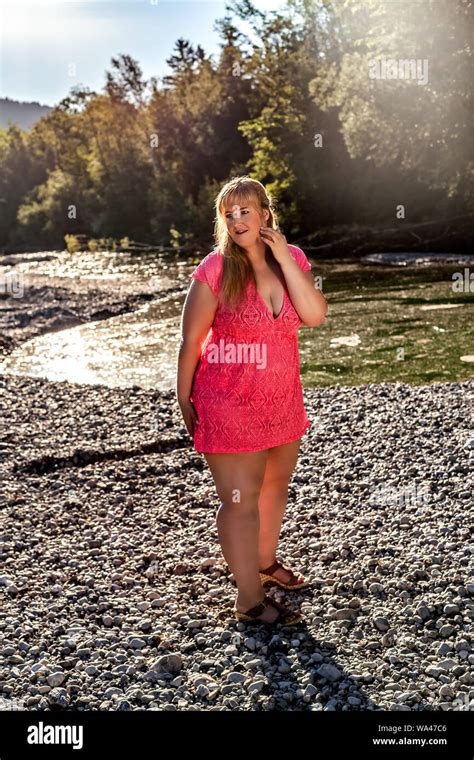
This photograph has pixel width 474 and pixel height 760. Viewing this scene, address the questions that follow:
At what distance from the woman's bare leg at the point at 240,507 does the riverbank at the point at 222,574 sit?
17.3 inches

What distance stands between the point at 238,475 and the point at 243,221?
1538mm

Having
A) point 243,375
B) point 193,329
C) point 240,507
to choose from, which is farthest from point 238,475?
point 193,329

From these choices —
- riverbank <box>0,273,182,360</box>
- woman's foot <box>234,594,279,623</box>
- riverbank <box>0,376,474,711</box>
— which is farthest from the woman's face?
riverbank <box>0,273,182,360</box>

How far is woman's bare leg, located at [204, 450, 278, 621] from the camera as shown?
5480mm

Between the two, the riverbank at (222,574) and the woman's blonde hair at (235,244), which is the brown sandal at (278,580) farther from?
the woman's blonde hair at (235,244)

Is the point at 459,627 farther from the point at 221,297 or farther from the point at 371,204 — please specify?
the point at 371,204

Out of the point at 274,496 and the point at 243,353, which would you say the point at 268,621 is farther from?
the point at 243,353

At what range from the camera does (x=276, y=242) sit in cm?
524

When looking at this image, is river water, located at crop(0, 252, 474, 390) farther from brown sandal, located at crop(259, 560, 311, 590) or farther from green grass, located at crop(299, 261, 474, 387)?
brown sandal, located at crop(259, 560, 311, 590)

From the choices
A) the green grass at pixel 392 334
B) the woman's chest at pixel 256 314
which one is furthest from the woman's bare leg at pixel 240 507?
the green grass at pixel 392 334
